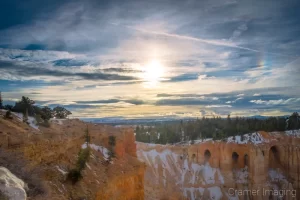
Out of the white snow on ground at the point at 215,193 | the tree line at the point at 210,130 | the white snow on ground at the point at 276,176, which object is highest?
the tree line at the point at 210,130

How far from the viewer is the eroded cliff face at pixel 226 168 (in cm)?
3966

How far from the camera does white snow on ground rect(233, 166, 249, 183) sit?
137 feet

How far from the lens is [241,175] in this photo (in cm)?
4219

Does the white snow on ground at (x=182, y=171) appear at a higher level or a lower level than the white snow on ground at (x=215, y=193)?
higher

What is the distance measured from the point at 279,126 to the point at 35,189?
64.1m

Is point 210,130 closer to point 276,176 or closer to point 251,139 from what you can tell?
point 251,139

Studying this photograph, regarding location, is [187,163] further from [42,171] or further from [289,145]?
[42,171]

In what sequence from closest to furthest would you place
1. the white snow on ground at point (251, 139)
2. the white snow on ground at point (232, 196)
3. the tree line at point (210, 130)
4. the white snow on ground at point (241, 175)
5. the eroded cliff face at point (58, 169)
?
1. the eroded cliff face at point (58, 169)
2. the white snow on ground at point (232, 196)
3. the white snow on ground at point (241, 175)
4. the white snow on ground at point (251, 139)
5. the tree line at point (210, 130)

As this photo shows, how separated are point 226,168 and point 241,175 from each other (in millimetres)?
2202

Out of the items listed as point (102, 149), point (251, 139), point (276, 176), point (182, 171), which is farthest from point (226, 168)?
point (102, 149)

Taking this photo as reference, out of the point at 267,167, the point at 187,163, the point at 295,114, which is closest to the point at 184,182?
the point at 187,163

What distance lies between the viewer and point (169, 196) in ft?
120

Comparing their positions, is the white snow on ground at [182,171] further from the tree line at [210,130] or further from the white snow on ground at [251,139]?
the tree line at [210,130]

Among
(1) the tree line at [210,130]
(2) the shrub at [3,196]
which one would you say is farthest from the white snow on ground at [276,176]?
(2) the shrub at [3,196]
